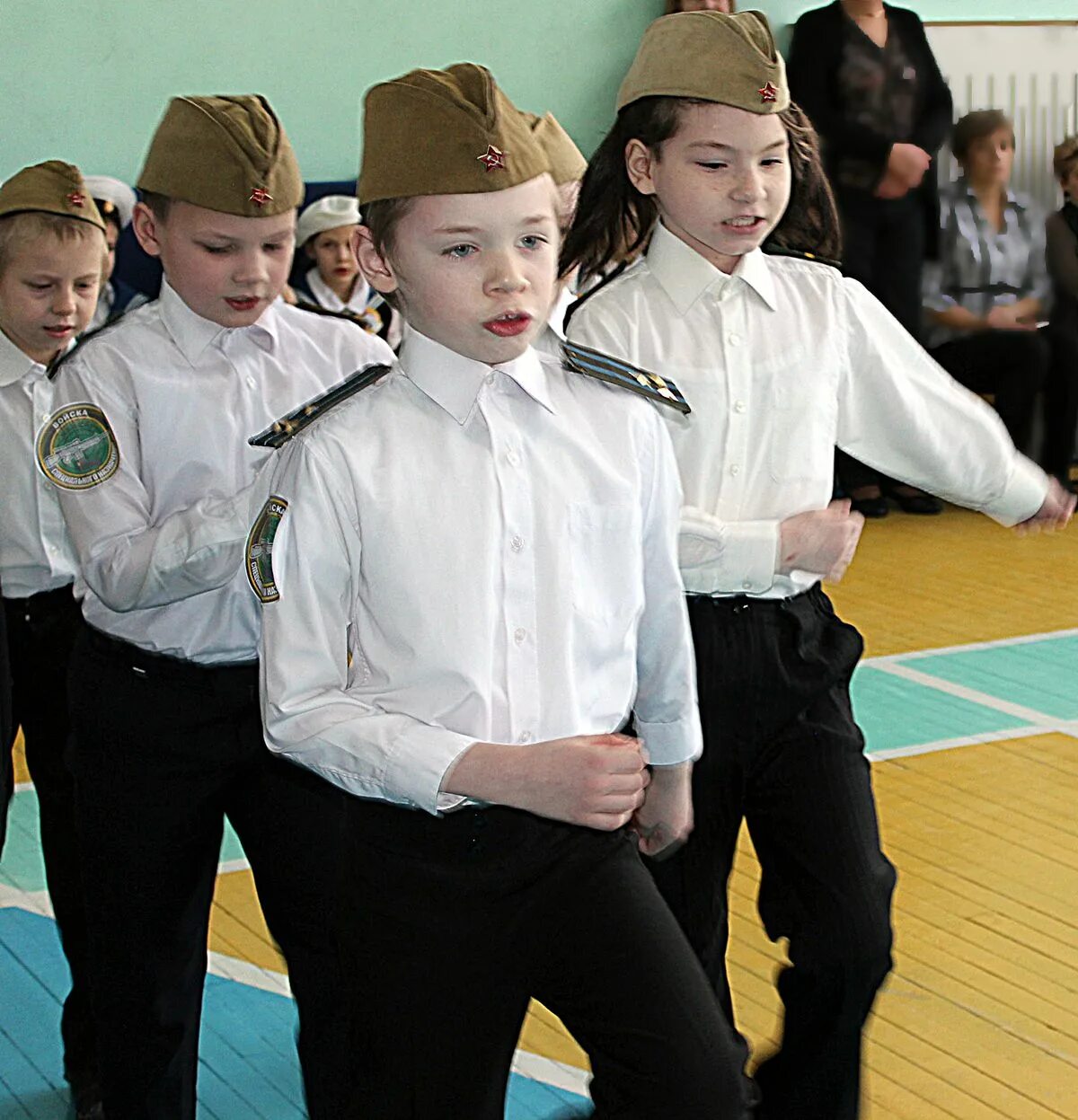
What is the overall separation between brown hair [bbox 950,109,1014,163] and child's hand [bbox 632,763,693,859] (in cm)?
648

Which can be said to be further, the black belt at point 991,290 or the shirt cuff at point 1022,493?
the black belt at point 991,290

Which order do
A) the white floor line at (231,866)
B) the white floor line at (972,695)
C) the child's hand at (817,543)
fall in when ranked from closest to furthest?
the child's hand at (817,543) < the white floor line at (231,866) < the white floor line at (972,695)

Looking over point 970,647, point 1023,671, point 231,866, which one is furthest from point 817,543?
point 970,647

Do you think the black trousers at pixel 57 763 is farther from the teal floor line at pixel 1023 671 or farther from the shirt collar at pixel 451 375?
the teal floor line at pixel 1023 671

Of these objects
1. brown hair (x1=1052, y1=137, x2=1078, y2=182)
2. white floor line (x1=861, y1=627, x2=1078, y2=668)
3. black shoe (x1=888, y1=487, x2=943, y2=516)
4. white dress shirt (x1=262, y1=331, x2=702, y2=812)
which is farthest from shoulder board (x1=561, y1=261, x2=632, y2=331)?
brown hair (x1=1052, y1=137, x2=1078, y2=182)

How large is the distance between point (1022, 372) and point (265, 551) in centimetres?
657

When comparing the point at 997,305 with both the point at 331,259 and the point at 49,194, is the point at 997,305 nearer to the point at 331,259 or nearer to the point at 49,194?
the point at 331,259

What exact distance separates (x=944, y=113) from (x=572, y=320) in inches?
229

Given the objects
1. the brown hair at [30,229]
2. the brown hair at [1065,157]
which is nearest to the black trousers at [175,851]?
the brown hair at [30,229]

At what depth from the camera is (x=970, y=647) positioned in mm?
5410

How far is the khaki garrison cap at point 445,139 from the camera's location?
5.80 ft

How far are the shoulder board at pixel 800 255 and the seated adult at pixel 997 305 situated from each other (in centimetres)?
547

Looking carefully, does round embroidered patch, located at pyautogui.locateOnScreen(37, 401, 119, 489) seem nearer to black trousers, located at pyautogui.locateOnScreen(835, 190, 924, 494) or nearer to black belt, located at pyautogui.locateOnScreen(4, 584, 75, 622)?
black belt, located at pyautogui.locateOnScreen(4, 584, 75, 622)

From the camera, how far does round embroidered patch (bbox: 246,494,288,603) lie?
175 centimetres
